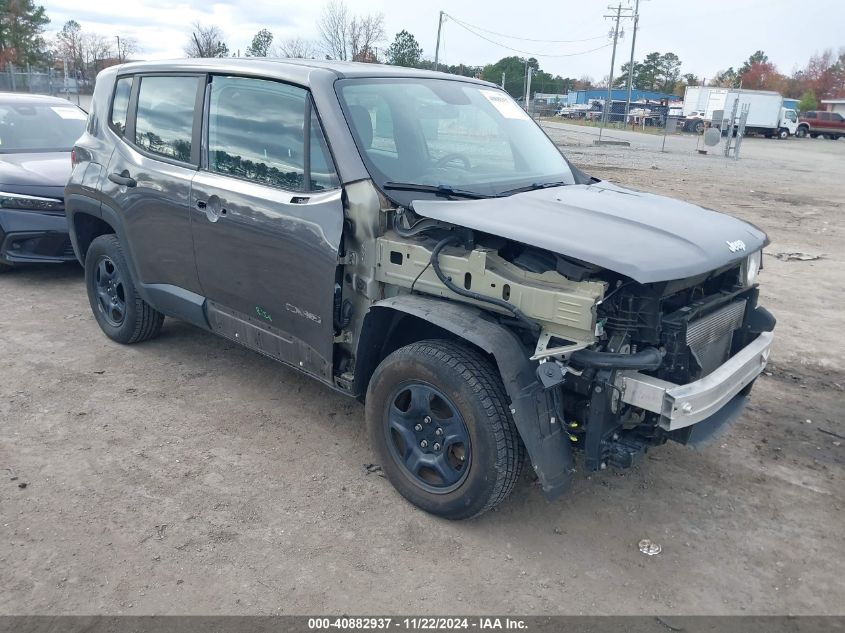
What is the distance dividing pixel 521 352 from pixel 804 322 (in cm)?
456

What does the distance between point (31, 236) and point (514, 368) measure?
561 cm

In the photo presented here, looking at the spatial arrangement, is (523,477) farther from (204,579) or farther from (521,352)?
(204,579)

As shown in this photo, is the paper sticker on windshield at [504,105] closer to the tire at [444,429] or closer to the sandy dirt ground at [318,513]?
the tire at [444,429]

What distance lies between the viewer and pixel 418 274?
329 centimetres

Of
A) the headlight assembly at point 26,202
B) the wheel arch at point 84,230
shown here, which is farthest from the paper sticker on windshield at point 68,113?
the wheel arch at point 84,230

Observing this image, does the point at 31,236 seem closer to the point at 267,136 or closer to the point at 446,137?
the point at 267,136

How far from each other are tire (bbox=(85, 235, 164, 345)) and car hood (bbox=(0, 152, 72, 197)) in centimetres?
190

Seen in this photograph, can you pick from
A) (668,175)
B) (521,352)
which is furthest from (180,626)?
(668,175)

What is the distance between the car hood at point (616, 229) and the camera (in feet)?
9.14

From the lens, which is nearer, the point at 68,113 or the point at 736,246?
the point at 736,246

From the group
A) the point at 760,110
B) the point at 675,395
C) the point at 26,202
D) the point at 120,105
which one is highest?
the point at 760,110

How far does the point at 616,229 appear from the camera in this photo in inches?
121

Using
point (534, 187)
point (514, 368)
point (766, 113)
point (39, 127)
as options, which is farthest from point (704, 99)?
point (514, 368)

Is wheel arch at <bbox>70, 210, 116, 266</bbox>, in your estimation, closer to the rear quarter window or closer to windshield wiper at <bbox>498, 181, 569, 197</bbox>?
the rear quarter window
